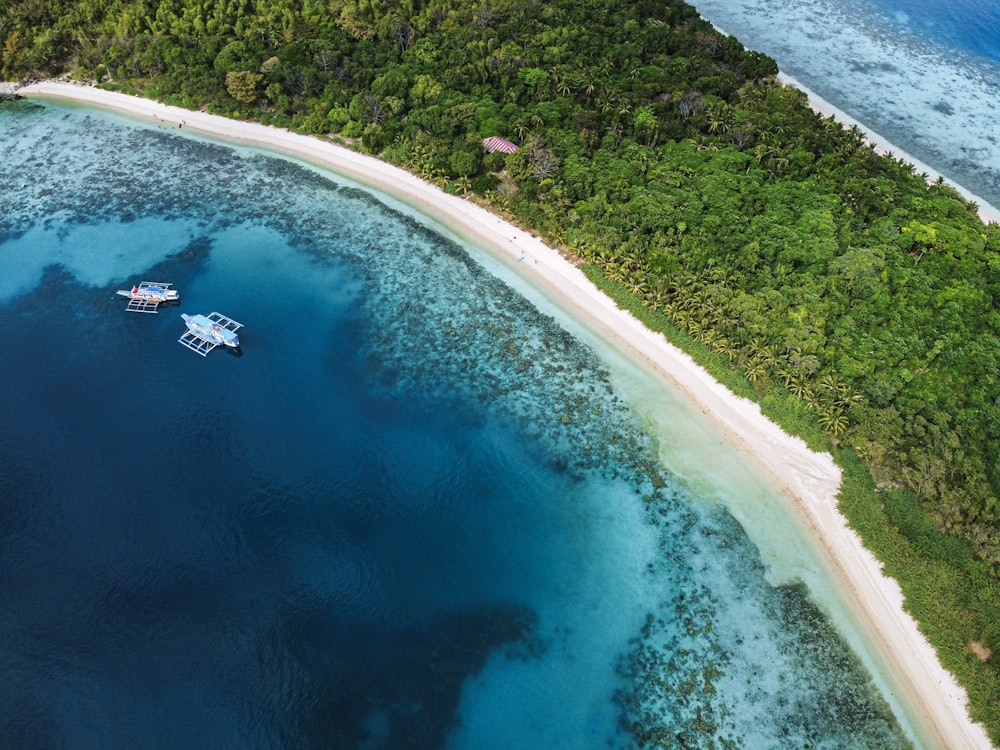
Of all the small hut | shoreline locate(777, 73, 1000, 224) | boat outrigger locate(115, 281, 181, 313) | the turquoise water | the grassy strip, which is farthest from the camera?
the small hut

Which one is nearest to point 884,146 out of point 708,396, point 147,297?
point 708,396

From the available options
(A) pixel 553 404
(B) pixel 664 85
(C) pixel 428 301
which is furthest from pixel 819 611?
(B) pixel 664 85

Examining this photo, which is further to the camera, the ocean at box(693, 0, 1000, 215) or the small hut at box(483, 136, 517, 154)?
the ocean at box(693, 0, 1000, 215)

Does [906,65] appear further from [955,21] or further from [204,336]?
[204,336]

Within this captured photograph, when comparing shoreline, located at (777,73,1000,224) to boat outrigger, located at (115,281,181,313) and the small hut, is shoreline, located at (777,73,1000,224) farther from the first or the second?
boat outrigger, located at (115,281,181,313)

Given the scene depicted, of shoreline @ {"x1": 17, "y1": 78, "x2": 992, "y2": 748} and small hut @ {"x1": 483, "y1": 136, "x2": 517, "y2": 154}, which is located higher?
small hut @ {"x1": 483, "y1": 136, "x2": 517, "y2": 154}

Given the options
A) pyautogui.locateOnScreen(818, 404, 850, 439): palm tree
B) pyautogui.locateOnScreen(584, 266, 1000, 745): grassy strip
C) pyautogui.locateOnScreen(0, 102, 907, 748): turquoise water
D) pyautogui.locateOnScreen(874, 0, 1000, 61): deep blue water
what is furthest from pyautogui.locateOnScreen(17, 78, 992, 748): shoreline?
pyautogui.locateOnScreen(874, 0, 1000, 61): deep blue water
